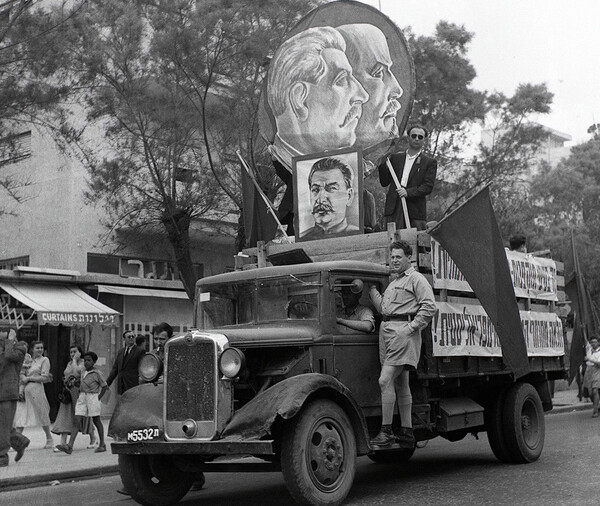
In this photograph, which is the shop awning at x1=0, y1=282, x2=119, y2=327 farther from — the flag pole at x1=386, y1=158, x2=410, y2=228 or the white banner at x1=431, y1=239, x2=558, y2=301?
the white banner at x1=431, y1=239, x2=558, y2=301

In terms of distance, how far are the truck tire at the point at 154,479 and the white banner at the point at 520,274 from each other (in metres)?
3.12

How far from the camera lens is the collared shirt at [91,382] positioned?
50.5 feet

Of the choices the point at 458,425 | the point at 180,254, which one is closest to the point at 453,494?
the point at 458,425

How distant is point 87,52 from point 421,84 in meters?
10.6

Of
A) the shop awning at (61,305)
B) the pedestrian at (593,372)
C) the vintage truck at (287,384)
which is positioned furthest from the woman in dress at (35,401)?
the pedestrian at (593,372)

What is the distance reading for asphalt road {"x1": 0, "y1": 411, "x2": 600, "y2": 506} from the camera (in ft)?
28.2

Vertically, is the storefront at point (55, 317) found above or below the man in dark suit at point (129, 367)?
above

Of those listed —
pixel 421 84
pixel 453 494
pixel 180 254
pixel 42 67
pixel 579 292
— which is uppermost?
pixel 421 84

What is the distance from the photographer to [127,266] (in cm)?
2514

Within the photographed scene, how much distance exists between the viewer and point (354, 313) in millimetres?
9180

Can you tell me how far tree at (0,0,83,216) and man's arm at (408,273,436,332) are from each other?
8.42 m

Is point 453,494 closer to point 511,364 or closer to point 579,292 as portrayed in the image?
point 511,364

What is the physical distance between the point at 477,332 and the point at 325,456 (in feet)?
9.76

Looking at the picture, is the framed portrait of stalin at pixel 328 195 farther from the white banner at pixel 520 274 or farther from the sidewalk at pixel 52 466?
the sidewalk at pixel 52 466
